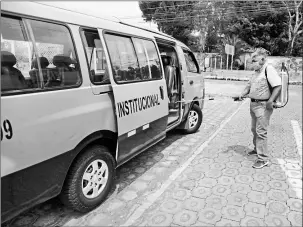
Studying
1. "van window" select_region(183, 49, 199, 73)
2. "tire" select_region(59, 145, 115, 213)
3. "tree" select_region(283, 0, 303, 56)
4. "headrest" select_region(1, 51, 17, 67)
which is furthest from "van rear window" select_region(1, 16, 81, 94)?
"tree" select_region(283, 0, 303, 56)

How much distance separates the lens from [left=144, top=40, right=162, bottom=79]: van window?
348cm

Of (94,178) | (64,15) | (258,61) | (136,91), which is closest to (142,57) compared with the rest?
(136,91)

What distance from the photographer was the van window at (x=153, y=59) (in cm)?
348

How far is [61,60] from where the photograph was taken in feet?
7.25

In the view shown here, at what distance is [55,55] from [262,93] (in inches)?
107

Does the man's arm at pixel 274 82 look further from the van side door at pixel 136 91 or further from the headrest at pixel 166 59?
the headrest at pixel 166 59

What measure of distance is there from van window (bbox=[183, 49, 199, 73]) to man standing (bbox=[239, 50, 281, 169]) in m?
1.65

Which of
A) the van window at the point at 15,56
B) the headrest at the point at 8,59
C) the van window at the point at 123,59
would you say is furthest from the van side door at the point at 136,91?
the headrest at the point at 8,59

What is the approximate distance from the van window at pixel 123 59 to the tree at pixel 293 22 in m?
26.7

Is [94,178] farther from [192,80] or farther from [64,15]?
[192,80]

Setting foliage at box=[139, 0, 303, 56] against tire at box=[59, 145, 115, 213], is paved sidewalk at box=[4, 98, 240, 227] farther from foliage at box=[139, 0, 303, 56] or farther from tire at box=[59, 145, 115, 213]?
foliage at box=[139, 0, 303, 56]

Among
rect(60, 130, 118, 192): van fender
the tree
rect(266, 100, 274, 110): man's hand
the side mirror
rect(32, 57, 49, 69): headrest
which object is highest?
the tree

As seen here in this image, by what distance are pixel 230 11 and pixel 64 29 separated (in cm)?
2857

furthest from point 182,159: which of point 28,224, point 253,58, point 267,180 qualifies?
point 28,224
